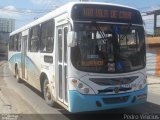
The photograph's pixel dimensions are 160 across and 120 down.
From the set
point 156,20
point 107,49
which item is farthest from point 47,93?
point 156,20

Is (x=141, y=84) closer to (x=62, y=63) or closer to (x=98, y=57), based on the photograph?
(x=98, y=57)

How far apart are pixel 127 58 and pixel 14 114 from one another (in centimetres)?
368

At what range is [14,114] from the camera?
9.68 metres

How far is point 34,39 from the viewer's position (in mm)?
12773

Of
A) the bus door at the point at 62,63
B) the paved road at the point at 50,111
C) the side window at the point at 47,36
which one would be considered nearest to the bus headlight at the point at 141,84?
the paved road at the point at 50,111

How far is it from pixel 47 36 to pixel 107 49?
2.83 m

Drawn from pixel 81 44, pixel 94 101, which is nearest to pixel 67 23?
pixel 81 44

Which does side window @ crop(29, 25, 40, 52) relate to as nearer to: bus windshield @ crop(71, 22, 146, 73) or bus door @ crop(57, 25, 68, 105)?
bus door @ crop(57, 25, 68, 105)

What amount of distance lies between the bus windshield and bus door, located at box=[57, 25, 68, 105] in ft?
2.18

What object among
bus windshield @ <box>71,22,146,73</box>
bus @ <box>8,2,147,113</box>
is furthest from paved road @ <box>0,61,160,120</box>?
bus windshield @ <box>71,22,146,73</box>

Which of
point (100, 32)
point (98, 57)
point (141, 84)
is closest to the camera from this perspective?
point (98, 57)

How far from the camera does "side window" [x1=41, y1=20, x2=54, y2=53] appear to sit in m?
10.1

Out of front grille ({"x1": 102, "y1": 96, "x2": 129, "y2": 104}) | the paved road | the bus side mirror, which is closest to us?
the bus side mirror

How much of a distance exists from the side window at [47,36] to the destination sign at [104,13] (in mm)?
1814
